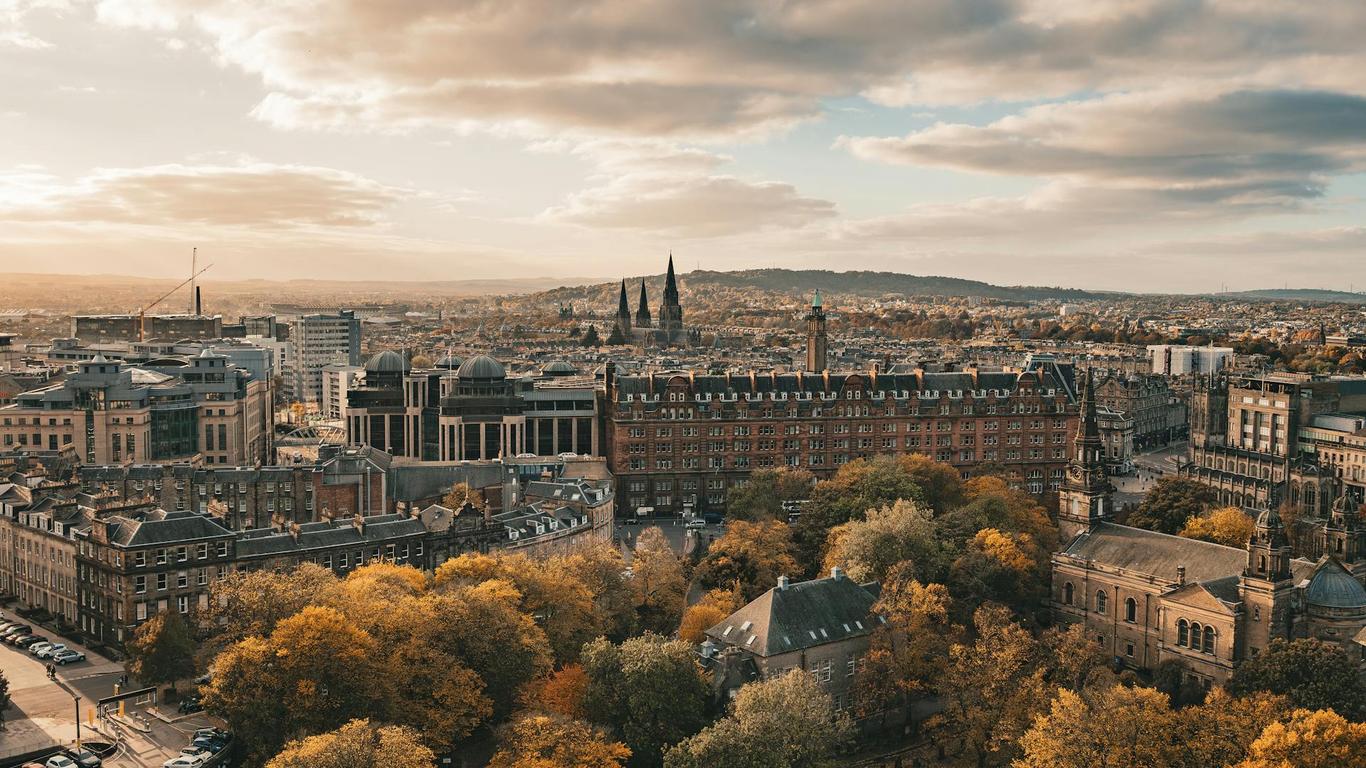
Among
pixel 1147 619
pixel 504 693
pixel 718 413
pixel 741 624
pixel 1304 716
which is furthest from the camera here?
pixel 718 413

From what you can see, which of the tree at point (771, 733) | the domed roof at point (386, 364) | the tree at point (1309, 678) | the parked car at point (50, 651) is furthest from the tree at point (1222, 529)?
the domed roof at point (386, 364)

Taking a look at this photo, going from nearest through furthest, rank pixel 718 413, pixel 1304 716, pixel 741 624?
pixel 1304 716
pixel 741 624
pixel 718 413

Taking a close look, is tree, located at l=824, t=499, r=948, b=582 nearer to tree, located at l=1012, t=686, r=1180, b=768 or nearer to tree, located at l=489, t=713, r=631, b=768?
tree, located at l=1012, t=686, r=1180, b=768

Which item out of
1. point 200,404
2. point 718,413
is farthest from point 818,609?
point 200,404

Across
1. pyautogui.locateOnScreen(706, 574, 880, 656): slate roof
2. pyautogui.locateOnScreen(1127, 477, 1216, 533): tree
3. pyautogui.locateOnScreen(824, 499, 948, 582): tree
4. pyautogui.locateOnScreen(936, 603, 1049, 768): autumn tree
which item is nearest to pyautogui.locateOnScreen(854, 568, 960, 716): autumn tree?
pyautogui.locateOnScreen(706, 574, 880, 656): slate roof

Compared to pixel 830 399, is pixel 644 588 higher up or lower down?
lower down

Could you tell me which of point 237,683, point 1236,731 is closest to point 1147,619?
point 1236,731

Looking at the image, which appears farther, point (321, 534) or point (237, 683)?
point (321, 534)

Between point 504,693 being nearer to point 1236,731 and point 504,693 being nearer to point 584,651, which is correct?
point 584,651

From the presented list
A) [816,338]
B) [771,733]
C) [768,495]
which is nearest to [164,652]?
[771,733]
